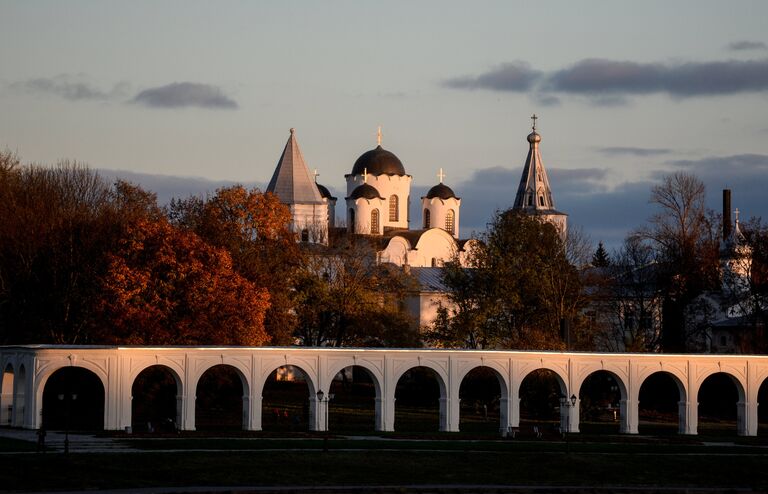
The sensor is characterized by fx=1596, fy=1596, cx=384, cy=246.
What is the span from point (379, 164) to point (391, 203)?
3231mm

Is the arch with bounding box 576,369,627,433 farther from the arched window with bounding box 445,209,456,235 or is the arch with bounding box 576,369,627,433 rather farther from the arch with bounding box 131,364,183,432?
the arched window with bounding box 445,209,456,235

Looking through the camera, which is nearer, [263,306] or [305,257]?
[263,306]

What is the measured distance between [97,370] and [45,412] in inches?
124

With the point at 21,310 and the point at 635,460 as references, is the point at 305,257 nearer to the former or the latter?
the point at 21,310

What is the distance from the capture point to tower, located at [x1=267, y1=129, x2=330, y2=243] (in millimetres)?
112625

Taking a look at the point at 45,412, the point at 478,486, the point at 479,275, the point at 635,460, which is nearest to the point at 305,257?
the point at 479,275

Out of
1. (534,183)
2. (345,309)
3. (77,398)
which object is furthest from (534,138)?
(77,398)

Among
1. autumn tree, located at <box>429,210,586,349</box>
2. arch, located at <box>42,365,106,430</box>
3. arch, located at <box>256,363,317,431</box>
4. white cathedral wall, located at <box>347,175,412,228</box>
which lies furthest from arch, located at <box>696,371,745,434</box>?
white cathedral wall, located at <box>347,175,412,228</box>

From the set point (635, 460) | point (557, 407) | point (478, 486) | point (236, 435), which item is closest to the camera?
point (478, 486)

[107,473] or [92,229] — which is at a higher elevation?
[92,229]

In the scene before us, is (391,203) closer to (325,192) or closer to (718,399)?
(325,192)

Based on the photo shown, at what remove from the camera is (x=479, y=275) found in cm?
8344

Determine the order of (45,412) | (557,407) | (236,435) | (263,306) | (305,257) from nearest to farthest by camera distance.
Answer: (236,435) < (45,412) < (263,306) < (557,407) < (305,257)

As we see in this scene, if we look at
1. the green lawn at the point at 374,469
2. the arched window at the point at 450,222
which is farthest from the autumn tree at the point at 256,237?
the arched window at the point at 450,222
